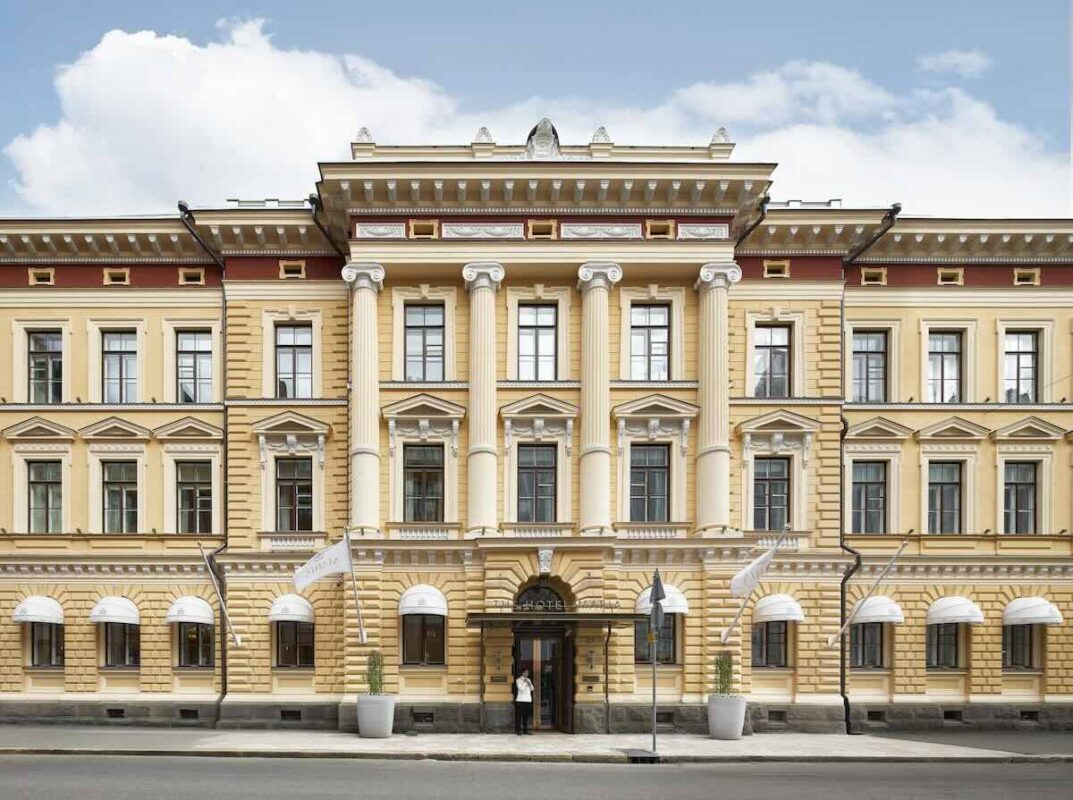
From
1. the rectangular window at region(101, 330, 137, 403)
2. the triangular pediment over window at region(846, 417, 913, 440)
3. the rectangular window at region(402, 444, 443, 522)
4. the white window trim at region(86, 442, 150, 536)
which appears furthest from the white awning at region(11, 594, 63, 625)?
the triangular pediment over window at region(846, 417, 913, 440)

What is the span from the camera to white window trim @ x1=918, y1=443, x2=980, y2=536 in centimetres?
2594

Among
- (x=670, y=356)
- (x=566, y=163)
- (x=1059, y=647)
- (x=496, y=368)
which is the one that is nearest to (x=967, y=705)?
(x=1059, y=647)

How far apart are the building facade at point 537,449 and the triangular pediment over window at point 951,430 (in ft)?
0.26

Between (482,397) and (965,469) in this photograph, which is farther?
(965,469)

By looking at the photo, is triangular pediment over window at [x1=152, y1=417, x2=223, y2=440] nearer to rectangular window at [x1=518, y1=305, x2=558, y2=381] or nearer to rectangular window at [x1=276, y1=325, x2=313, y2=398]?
rectangular window at [x1=276, y1=325, x2=313, y2=398]

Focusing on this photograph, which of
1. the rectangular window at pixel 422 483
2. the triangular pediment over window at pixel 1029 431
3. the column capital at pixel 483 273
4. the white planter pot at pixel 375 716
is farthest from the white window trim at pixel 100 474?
the triangular pediment over window at pixel 1029 431

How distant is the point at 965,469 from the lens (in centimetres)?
2611

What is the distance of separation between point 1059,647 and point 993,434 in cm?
635

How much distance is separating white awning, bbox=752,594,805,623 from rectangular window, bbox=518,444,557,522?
6180 millimetres

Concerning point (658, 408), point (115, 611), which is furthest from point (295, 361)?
point (658, 408)

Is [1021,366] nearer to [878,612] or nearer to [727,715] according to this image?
[878,612]

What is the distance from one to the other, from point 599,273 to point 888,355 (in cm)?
919

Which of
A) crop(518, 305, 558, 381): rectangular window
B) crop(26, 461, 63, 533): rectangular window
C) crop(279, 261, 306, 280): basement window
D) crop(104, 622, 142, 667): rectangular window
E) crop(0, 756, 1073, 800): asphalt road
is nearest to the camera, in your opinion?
crop(0, 756, 1073, 800): asphalt road

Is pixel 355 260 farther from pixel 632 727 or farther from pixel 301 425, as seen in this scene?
pixel 632 727
